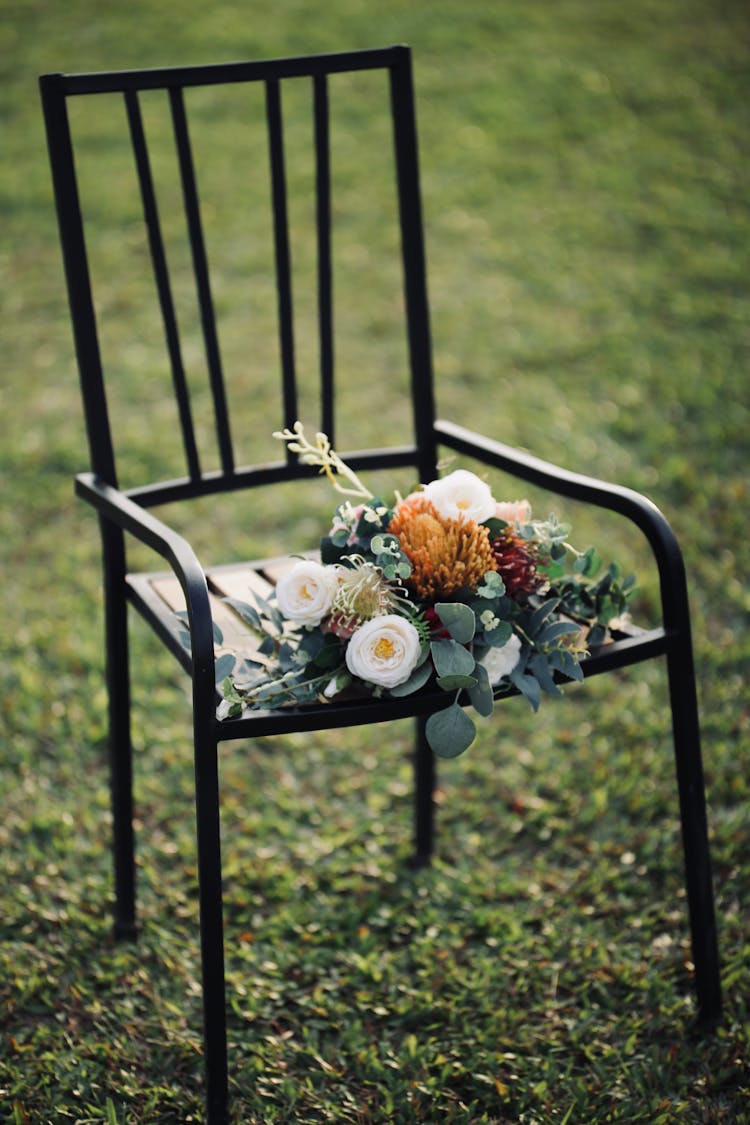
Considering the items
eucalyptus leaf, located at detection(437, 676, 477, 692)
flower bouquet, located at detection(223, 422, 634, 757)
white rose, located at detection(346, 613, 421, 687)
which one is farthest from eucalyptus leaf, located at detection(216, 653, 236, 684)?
eucalyptus leaf, located at detection(437, 676, 477, 692)

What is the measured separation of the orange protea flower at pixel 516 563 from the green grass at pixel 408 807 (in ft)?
2.43

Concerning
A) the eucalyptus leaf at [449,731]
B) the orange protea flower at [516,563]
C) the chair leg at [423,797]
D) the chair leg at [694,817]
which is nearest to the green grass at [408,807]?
the chair leg at [423,797]

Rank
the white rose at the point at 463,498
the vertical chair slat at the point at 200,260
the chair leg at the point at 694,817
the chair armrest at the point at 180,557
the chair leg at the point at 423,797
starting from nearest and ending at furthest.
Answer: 1. the chair armrest at the point at 180,557
2. the white rose at the point at 463,498
3. the chair leg at the point at 694,817
4. the vertical chair slat at the point at 200,260
5. the chair leg at the point at 423,797

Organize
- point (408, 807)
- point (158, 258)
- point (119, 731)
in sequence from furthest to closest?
point (408, 807) < point (119, 731) < point (158, 258)

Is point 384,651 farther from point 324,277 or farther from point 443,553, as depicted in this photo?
point 324,277

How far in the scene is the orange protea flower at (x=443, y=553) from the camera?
1.57m

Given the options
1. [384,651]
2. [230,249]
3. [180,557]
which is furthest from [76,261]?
[230,249]

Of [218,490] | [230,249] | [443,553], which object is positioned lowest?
[443,553]

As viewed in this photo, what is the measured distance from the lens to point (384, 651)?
1.50 meters

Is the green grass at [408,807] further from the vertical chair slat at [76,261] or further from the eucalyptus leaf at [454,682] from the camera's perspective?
the vertical chair slat at [76,261]

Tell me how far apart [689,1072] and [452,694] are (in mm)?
761

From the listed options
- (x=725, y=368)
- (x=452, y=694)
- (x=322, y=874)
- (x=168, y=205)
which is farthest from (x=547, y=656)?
(x=168, y=205)

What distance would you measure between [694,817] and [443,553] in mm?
569

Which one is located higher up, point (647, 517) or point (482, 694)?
point (647, 517)
